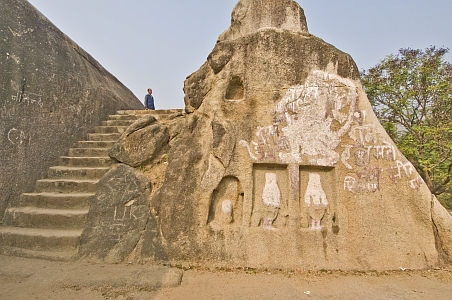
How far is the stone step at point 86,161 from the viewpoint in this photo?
505 centimetres

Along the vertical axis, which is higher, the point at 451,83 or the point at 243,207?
the point at 451,83

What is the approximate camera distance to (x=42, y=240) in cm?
374

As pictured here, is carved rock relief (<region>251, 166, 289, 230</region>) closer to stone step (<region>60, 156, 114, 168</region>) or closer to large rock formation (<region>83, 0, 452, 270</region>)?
large rock formation (<region>83, 0, 452, 270</region>)

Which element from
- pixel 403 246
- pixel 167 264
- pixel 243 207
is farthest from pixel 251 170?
pixel 403 246

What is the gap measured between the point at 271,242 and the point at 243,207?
2.09ft

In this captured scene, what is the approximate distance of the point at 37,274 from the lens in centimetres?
325

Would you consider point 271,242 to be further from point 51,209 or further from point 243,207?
point 51,209

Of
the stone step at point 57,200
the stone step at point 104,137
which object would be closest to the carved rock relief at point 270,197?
the stone step at point 57,200

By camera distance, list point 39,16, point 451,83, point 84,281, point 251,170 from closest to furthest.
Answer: point 84,281 < point 251,170 < point 39,16 < point 451,83

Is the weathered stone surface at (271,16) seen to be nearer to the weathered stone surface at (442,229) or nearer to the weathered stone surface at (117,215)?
the weathered stone surface at (117,215)

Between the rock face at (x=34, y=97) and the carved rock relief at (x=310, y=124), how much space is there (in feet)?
12.6

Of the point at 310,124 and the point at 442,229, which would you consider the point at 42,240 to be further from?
the point at 442,229

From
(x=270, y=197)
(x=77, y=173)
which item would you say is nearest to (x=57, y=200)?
(x=77, y=173)

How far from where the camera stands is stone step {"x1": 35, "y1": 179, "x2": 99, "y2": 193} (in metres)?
4.49
